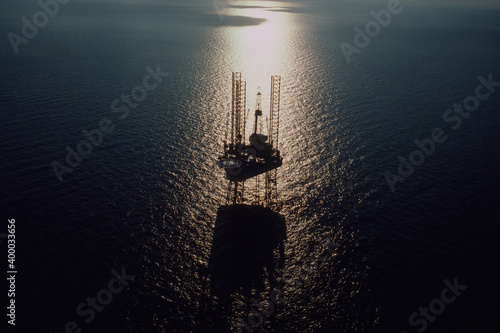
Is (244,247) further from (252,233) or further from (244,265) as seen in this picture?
(244,265)

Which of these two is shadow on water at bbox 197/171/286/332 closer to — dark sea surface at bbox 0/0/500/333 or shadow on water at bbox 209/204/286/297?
shadow on water at bbox 209/204/286/297

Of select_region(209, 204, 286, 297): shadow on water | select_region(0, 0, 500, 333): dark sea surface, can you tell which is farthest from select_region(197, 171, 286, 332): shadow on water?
select_region(0, 0, 500, 333): dark sea surface

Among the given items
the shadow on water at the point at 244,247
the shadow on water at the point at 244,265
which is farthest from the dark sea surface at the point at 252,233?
the shadow on water at the point at 244,247

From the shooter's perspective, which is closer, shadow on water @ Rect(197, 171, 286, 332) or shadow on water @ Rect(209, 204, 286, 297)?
shadow on water @ Rect(197, 171, 286, 332)

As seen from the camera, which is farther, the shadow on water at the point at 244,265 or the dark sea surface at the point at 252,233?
the dark sea surface at the point at 252,233

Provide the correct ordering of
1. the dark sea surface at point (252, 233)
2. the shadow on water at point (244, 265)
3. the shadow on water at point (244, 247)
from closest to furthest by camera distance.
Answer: the shadow on water at point (244, 265)
the dark sea surface at point (252, 233)
the shadow on water at point (244, 247)

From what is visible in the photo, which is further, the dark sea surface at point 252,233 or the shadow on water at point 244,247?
the shadow on water at point 244,247

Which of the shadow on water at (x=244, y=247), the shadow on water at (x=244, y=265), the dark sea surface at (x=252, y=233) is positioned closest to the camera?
the shadow on water at (x=244, y=265)

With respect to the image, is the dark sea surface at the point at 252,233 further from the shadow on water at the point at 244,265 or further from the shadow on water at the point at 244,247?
the shadow on water at the point at 244,247

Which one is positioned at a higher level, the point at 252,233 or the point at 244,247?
the point at 252,233

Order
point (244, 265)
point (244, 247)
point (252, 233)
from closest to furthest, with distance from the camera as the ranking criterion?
1. point (244, 265)
2. point (244, 247)
3. point (252, 233)

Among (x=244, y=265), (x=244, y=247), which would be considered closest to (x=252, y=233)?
(x=244, y=247)

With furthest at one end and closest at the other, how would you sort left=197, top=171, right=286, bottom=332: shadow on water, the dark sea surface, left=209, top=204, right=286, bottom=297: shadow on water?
1. left=209, top=204, right=286, bottom=297: shadow on water
2. the dark sea surface
3. left=197, top=171, right=286, bottom=332: shadow on water
